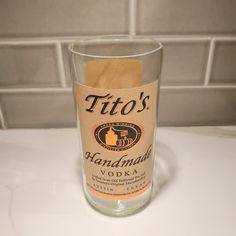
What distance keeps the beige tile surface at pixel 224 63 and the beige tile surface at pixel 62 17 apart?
14cm

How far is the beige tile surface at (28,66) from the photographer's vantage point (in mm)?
402

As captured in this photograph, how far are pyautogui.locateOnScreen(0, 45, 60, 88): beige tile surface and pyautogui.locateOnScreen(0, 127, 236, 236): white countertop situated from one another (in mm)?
85

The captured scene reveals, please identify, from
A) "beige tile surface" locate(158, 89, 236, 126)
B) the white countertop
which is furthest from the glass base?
"beige tile surface" locate(158, 89, 236, 126)

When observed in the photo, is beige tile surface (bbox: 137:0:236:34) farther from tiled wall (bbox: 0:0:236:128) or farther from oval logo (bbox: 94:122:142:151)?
oval logo (bbox: 94:122:142:151)

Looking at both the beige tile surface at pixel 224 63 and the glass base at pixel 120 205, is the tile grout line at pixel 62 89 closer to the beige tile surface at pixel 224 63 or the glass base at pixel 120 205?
the beige tile surface at pixel 224 63

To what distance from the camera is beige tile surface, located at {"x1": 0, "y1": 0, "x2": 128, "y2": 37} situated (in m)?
0.37

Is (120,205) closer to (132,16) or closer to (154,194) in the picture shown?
(154,194)

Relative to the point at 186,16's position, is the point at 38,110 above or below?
below

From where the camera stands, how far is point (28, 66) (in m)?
0.41

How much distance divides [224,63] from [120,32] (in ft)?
0.51

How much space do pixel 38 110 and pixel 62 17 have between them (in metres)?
0.15

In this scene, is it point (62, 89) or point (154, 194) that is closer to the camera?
point (154, 194)

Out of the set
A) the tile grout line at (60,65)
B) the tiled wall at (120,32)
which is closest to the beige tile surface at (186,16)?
the tiled wall at (120,32)

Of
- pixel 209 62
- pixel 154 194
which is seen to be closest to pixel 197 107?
pixel 209 62
